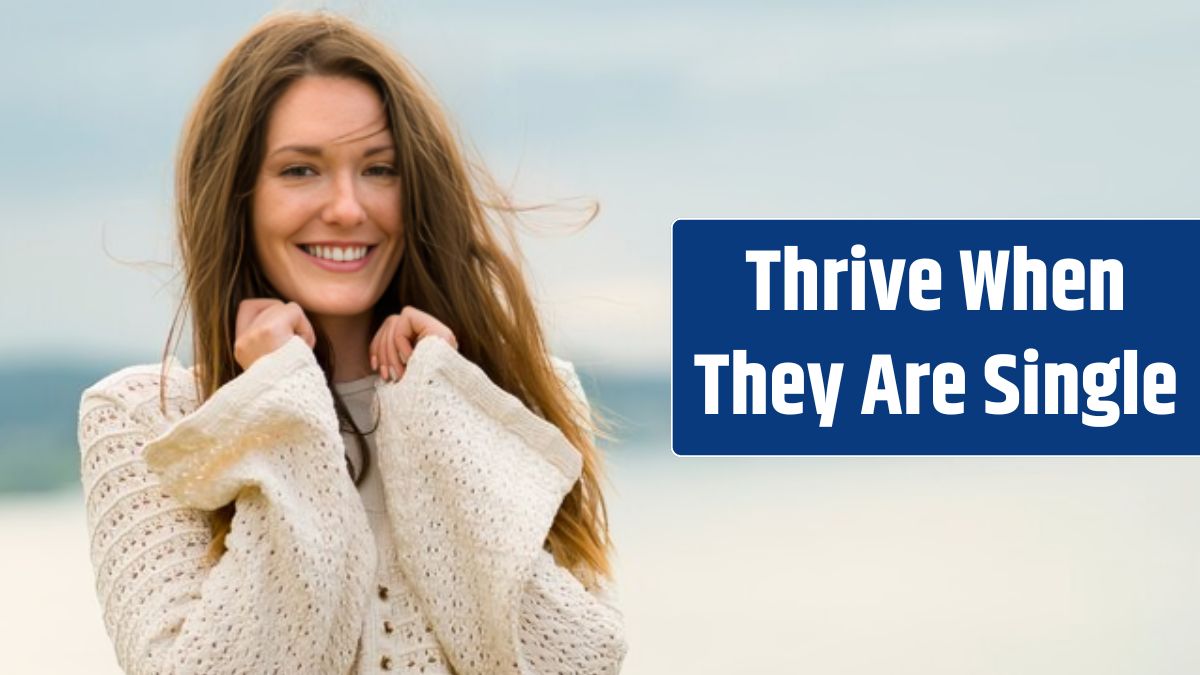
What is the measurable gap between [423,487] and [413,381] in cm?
14

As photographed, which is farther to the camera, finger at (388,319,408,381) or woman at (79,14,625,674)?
finger at (388,319,408,381)

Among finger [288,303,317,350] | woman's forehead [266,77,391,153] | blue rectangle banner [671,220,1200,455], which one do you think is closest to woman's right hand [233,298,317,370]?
finger [288,303,317,350]

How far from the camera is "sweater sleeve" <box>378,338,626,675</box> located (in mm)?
2559

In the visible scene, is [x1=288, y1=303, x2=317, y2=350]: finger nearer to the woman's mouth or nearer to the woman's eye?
the woman's mouth

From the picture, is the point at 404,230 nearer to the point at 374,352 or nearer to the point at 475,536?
the point at 374,352

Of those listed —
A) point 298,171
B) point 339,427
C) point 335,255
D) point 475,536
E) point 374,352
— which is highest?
point 298,171

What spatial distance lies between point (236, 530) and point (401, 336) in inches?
14.8

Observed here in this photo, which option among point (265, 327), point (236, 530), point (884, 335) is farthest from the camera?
point (884, 335)

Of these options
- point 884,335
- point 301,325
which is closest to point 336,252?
point 301,325

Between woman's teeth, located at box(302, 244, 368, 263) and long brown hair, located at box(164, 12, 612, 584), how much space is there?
0.08 m

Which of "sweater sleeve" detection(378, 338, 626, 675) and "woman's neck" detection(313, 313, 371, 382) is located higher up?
"woman's neck" detection(313, 313, 371, 382)

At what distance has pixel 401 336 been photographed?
271 centimetres

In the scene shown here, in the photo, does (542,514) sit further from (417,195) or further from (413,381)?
(417,195)

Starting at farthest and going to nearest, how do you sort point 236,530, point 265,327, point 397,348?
1. point 397,348
2. point 265,327
3. point 236,530
